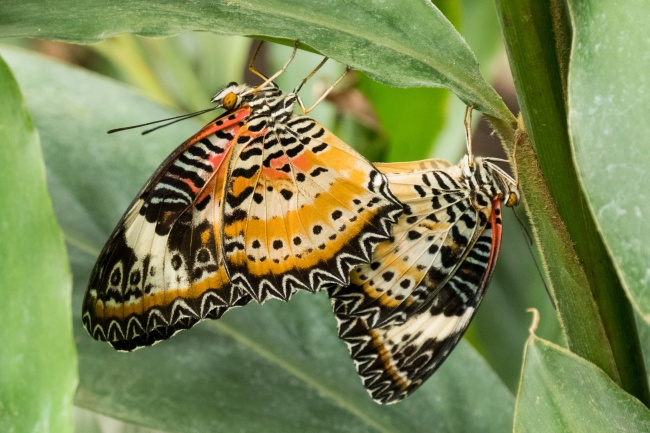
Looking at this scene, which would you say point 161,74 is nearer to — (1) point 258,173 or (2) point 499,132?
(1) point 258,173

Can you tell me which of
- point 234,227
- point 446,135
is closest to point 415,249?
point 234,227

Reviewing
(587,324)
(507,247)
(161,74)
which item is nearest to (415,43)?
(587,324)

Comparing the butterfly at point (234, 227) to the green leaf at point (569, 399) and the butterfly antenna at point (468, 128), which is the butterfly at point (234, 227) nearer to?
the butterfly antenna at point (468, 128)

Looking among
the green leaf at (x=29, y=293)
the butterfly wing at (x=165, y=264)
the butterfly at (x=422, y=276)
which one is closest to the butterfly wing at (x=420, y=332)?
A: the butterfly at (x=422, y=276)

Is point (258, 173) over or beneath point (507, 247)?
over

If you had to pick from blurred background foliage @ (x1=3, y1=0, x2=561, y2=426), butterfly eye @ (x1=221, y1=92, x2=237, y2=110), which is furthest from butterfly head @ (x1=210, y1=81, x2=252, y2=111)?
blurred background foliage @ (x1=3, y1=0, x2=561, y2=426)

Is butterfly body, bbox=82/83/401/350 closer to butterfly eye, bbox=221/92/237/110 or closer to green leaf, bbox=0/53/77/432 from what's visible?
butterfly eye, bbox=221/92/237/110

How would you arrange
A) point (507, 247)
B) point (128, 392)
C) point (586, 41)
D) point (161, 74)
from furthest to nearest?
1. point (161, 74)
2. point (507, 247)
3. point (128, 392)
4. point (586, 41)
